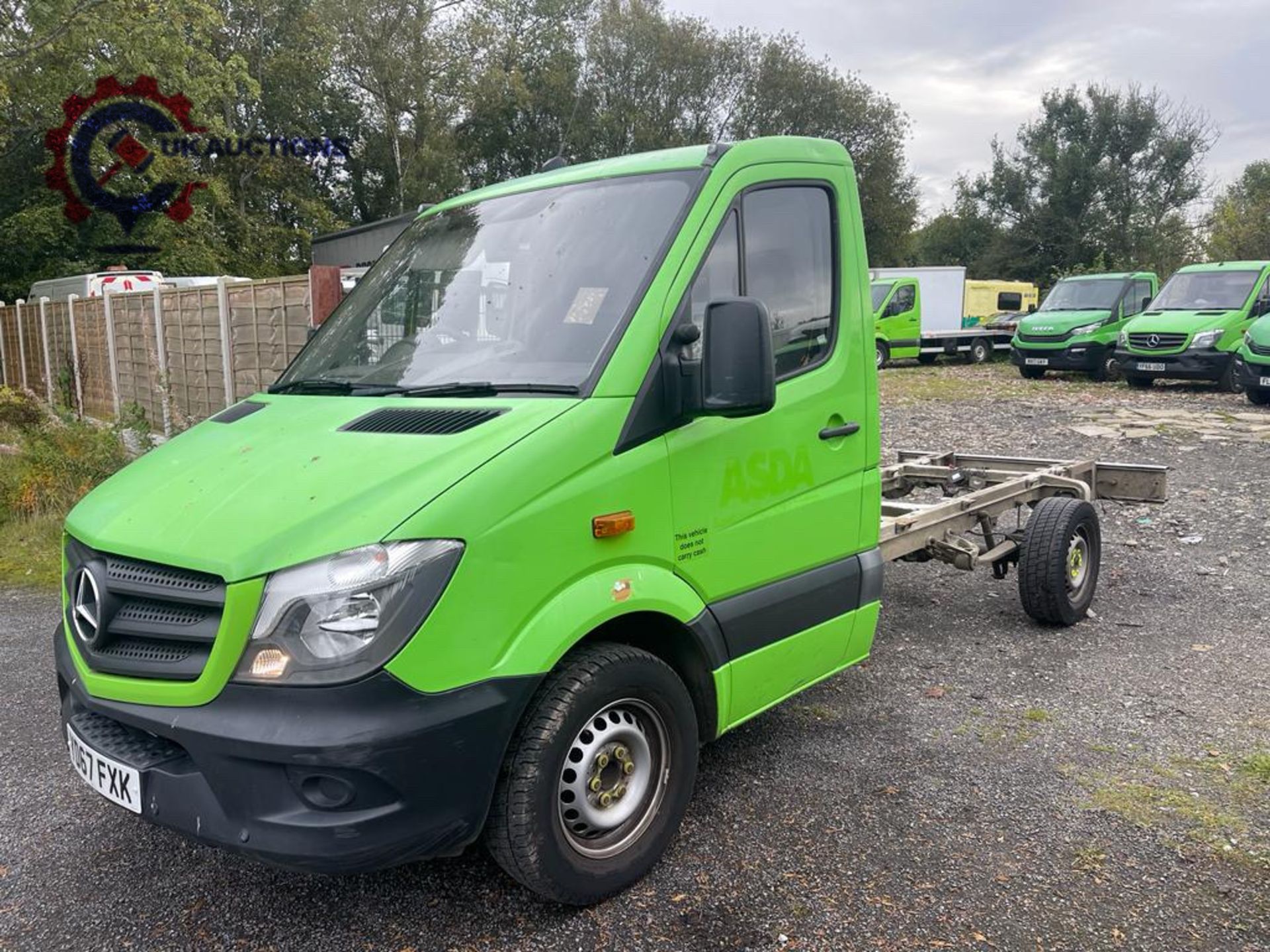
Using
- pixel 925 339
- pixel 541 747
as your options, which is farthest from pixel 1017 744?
pixel 925 339

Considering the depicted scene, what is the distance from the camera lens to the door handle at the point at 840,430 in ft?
12.2

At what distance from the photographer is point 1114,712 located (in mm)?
4500

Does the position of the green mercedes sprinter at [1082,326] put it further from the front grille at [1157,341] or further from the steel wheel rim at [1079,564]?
the steel wheel rim at [1079,564]

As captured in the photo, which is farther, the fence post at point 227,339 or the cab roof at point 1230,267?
the cab roof at point 1230,267

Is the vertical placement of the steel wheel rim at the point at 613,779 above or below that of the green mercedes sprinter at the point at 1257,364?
below

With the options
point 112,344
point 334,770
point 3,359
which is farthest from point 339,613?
point 3,359

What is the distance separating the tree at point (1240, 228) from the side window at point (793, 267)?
129ft

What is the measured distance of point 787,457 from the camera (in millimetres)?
3520

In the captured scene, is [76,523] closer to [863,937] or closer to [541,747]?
[541,747]

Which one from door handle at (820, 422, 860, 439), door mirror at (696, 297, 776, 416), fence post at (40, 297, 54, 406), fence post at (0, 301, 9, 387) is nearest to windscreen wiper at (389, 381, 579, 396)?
door mirror at (696, 297, 776, 416)

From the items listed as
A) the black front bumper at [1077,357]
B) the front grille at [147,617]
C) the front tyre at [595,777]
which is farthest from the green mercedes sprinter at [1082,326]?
the front grille at [147,617]

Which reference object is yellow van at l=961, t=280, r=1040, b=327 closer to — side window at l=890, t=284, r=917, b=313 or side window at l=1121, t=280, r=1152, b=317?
side window at l=890, t=284, r=917, b=313

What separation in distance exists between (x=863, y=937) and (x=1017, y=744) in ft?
5.39

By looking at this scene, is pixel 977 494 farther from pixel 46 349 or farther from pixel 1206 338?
pixel 46 349
